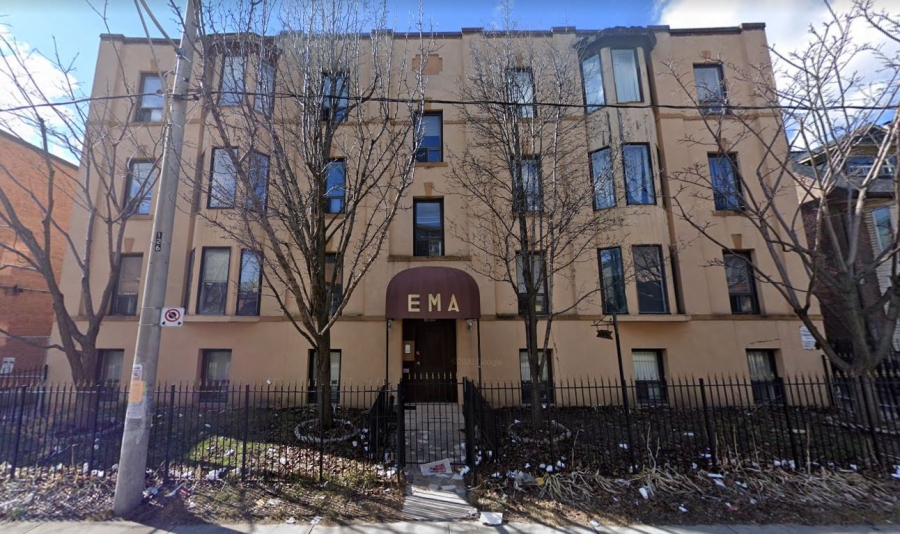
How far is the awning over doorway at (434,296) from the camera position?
10.0 meters

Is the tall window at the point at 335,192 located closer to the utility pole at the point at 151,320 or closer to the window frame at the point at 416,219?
the window frame at the point at 416,219

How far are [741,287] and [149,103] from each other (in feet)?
64.7

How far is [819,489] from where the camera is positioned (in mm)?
5727

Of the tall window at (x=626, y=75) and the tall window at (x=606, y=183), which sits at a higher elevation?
the tall window at (x=626, y=75)

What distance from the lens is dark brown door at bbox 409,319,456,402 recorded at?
36.6 feet

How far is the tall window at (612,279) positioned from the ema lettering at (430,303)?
15.0ft

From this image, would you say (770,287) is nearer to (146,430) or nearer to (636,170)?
(636,170)

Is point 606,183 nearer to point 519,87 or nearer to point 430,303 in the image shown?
point 519,87

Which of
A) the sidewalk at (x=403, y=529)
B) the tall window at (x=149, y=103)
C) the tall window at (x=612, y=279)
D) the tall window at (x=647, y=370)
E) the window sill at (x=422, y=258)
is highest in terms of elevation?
the tall window at (x=149, y=103)

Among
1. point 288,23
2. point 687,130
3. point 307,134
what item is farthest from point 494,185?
point 687,130

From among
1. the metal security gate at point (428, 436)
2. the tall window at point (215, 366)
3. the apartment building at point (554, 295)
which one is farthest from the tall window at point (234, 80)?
the tall window at point (215, 366)

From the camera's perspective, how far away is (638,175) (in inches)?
471

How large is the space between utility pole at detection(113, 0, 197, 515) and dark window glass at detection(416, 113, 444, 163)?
7.03 meters

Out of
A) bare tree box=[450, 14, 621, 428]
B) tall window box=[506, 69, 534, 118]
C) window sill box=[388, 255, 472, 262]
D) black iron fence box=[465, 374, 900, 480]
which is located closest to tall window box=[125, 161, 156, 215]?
window sill box=[388, 255, 472, 262]
